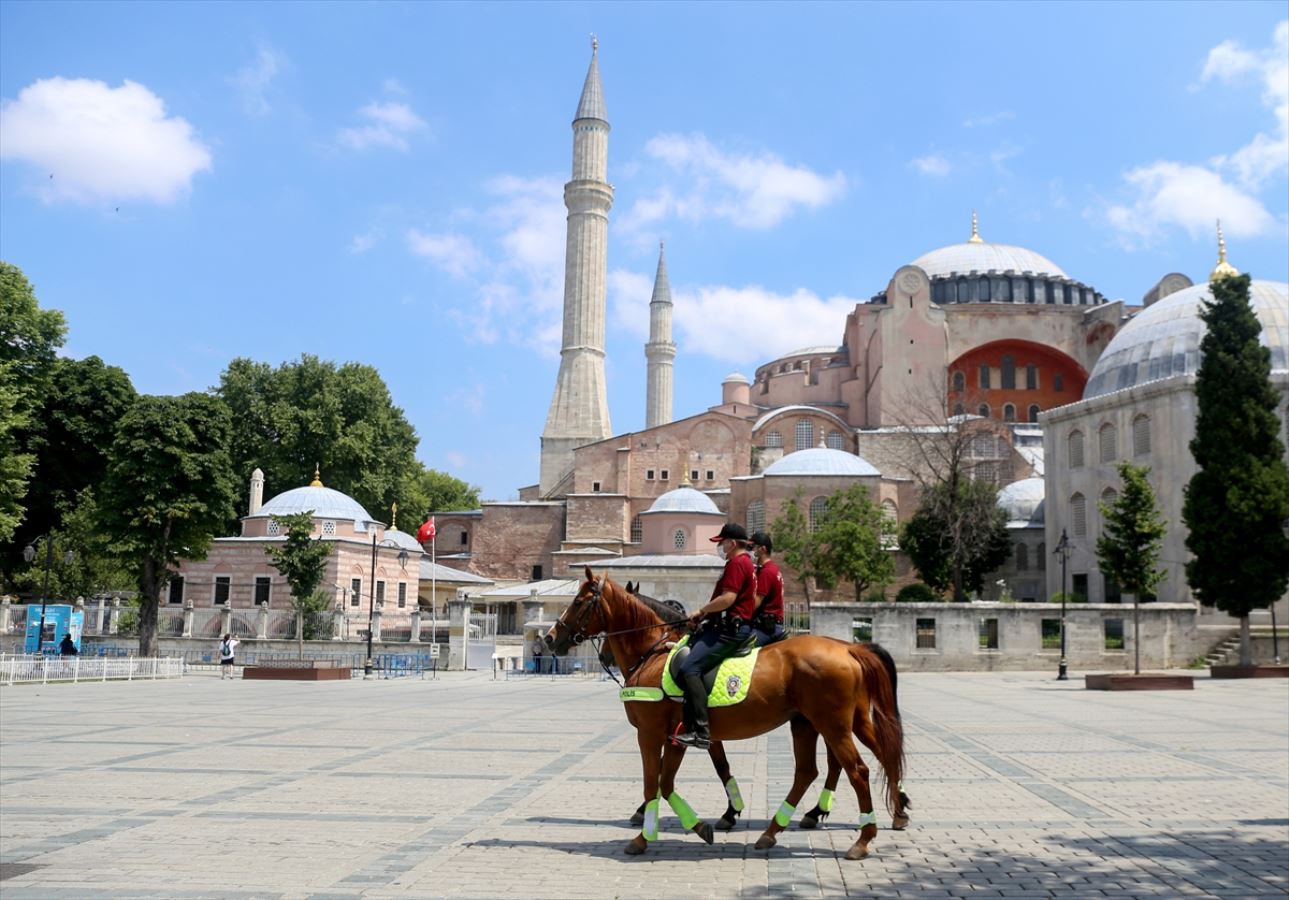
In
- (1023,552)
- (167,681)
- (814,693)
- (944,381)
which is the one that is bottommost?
(167,681)

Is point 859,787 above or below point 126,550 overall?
below

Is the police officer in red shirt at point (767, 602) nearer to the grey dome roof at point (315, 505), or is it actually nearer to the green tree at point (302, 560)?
the green tree at point (302, 560)

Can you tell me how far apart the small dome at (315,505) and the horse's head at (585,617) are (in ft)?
120

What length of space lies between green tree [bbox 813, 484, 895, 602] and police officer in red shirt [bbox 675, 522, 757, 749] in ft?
108

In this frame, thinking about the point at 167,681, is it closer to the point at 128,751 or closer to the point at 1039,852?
the point at 128,751

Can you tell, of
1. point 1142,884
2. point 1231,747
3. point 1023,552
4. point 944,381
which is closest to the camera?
point 1142,884

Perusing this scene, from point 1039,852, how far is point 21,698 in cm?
1742

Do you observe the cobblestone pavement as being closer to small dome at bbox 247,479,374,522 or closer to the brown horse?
the brown horse

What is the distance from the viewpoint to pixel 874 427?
5484cm

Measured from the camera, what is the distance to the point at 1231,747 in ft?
38.2

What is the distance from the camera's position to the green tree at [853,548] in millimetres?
38938

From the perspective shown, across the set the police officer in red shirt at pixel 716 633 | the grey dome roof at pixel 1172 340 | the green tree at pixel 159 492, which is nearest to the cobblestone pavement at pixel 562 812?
the police officer in red shirt at pixel 716 633

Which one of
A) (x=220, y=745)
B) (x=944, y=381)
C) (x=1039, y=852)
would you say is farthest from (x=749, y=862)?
(x=944, y=381)

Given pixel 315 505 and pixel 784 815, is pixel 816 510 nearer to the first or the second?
pixel 315 505
